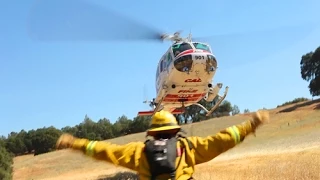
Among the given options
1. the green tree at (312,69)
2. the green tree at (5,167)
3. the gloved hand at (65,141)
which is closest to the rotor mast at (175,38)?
the gloved hand at (65,141)

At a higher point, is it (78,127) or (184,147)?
(78,127)

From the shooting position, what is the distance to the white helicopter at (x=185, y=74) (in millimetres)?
20328

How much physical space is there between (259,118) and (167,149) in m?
0.99

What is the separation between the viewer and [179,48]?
2075 cm

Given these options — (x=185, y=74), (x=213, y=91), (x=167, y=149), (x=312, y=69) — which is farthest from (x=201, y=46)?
(x=312, y=69)

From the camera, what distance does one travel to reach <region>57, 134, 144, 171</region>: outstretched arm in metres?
4.97

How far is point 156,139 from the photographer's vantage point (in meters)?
4.89

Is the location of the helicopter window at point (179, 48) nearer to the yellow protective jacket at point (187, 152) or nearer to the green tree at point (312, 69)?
the yellow protective jacket at point (187, 152)

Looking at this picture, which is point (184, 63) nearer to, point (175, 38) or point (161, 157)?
point (175, 38)

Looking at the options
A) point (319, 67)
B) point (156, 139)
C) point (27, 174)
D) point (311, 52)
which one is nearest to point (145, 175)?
point (156, 139)

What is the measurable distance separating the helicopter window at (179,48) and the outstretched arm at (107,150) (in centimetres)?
1570

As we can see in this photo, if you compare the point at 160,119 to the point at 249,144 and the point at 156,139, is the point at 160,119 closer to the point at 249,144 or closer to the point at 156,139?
the point at 156,139

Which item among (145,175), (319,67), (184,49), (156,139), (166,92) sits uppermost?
(319,67)

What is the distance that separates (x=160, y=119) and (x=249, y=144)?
3154 cm
